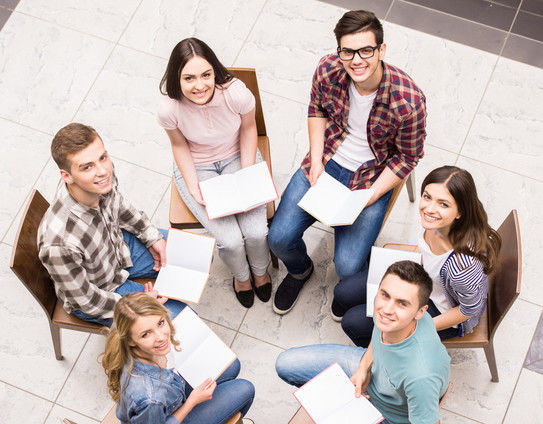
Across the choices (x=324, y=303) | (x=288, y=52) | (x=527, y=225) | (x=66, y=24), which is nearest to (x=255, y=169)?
(x=324, y=303)

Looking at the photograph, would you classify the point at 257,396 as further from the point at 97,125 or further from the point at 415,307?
the point at 97,125

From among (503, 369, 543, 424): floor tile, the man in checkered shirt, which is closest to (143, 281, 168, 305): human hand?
the man in checkered shirt

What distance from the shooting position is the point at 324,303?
3.27 meters

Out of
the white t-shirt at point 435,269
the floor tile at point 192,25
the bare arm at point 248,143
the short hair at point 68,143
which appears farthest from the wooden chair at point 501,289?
the floor tile at point 192,25

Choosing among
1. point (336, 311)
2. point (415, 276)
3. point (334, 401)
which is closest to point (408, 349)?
point (415, 276)

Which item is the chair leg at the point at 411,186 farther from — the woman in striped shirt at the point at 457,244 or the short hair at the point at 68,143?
the short hair at the point at 68,143

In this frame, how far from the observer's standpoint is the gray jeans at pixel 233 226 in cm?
289

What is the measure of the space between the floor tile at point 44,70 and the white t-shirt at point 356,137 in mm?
1966

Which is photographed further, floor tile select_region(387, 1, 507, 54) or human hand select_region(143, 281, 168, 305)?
floor tile select_region(387, 1, 507, 54)

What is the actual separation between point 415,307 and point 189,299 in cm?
111

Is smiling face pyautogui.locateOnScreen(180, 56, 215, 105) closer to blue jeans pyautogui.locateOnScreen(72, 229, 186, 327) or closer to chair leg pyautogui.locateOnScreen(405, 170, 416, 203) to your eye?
blue jeans pyautogui.locateOnScreen(72, 229, 186, 327)

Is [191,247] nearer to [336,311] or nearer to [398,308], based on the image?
[336,311]

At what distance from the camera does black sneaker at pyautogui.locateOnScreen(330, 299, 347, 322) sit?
123 inches

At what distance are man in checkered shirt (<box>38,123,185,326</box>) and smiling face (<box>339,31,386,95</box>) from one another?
1.12 metres
